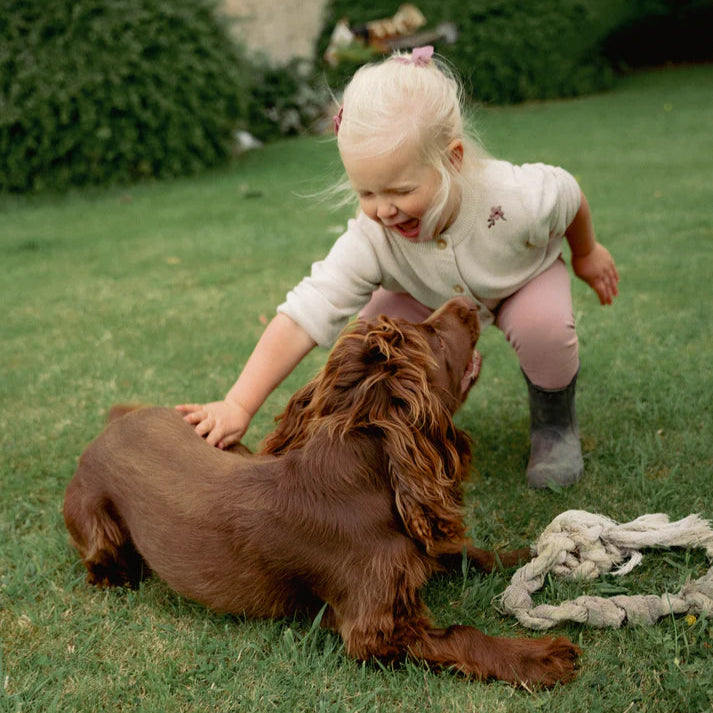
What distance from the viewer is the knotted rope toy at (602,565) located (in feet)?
7.58

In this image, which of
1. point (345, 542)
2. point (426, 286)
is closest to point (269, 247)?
point (426, 286)

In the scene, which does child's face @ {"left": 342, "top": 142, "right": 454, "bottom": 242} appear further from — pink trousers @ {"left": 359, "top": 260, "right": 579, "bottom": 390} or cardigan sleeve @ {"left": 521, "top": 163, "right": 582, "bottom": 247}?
pink trousers @ {"left": 359, "top": 260, "right": 579, "bottom": 390}

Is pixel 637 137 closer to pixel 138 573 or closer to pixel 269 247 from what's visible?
pixel 269 247

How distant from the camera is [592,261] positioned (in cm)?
347

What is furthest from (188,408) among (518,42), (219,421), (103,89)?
(518,42)

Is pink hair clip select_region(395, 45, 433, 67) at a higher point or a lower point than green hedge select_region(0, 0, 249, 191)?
higher

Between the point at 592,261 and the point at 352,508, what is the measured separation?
5.63 feet

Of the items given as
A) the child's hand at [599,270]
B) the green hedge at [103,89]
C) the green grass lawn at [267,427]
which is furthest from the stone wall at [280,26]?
the child's hand at [599,270]

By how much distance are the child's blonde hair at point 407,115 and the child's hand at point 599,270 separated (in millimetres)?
828

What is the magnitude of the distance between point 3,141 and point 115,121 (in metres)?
1.24

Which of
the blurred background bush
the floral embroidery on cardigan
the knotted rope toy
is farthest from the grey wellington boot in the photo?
the blurred background bush

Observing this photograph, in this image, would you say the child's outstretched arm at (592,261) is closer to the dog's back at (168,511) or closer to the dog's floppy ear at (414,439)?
the dog's floppy ear at (414,439)

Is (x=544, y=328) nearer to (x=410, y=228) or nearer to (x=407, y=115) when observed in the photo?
(x=410, y=228)

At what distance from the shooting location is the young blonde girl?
107 inches
